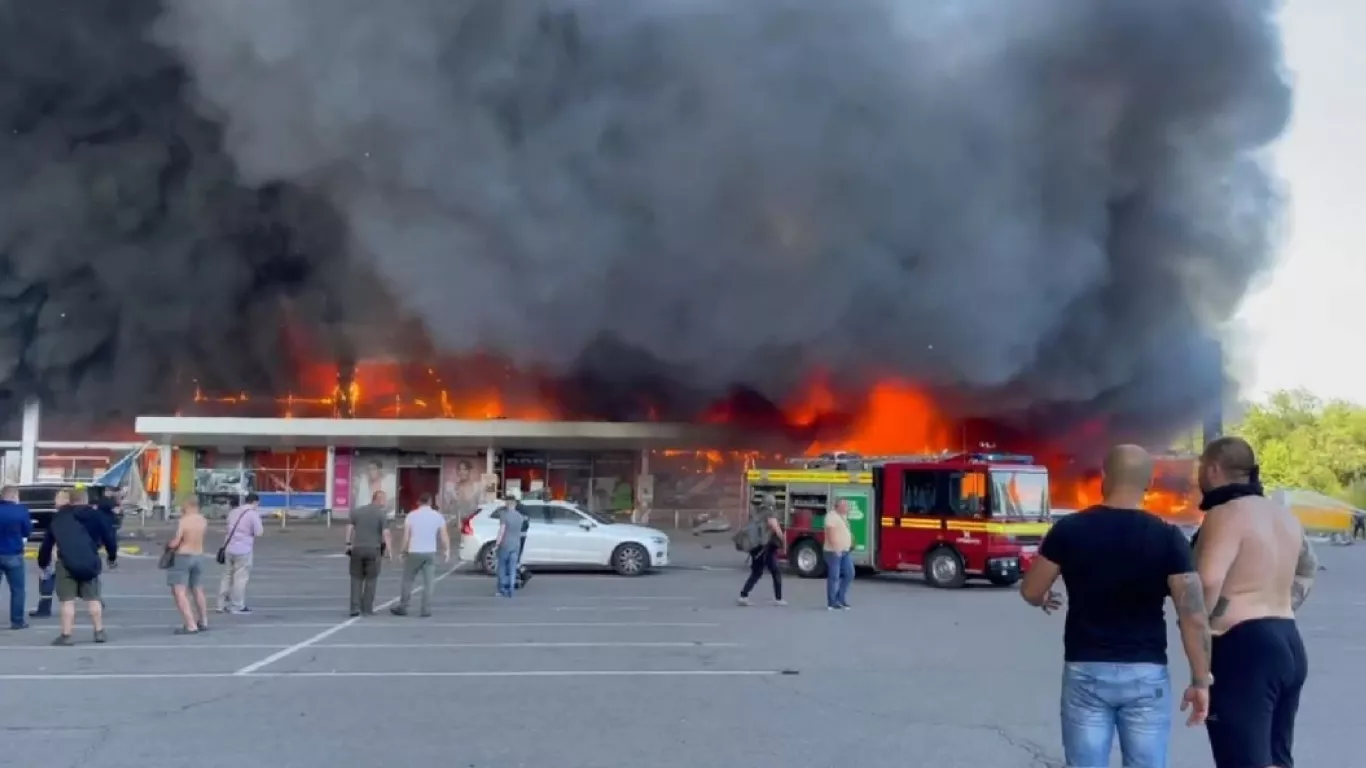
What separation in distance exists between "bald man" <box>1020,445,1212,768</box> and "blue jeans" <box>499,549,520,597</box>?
12.2 metres

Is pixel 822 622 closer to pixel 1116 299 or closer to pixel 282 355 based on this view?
pixel 1116 299

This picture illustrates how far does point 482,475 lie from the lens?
3572 cm

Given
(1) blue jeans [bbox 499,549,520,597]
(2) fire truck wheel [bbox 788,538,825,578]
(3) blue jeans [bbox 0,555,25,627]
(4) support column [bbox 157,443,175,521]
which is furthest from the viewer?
(4) support column [bbox 157,443,175,521]

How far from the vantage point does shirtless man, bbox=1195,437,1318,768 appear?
4.64 m

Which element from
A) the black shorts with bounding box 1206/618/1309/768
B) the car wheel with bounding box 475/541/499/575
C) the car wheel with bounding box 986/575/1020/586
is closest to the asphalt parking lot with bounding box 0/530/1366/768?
the black shorts with bounding box 1206/618/1309/768

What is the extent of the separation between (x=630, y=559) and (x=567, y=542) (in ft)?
3.29

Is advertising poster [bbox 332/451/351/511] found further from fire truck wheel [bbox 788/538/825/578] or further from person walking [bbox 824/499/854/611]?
person walking [bbox 824/499/854/611]

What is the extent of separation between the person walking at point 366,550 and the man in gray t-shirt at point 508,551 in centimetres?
218

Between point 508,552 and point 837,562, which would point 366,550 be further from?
point 837,562

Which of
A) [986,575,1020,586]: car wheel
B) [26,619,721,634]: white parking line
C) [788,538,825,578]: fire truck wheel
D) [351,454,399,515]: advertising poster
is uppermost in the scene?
[351,454,399,515]: advertising poster

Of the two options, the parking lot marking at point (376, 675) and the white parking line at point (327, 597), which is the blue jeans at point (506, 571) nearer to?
the white parking line at point (327, 597)

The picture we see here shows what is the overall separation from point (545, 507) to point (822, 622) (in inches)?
308

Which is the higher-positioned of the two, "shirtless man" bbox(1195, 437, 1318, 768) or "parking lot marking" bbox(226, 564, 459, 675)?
"shirtless man" bbox(1195, 437, 1318, 768)

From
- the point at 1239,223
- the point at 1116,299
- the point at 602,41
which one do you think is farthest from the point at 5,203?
the point at 1239,223
